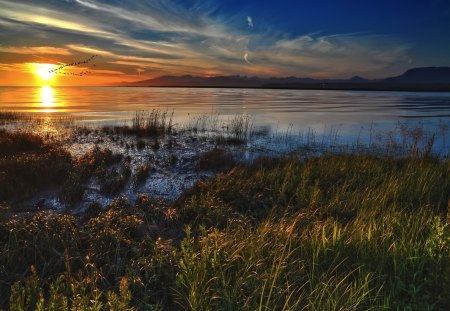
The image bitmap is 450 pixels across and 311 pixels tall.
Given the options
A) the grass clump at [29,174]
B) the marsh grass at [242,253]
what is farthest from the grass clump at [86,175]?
the grass clump at [29,174]

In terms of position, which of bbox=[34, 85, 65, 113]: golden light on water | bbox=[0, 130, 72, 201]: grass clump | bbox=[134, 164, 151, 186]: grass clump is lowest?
bbox=[134, 164, 151, 186]: grass clump

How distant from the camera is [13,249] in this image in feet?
17.9

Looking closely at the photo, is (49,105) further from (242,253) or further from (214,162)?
(242,253)

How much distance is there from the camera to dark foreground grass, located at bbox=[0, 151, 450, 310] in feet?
12.5

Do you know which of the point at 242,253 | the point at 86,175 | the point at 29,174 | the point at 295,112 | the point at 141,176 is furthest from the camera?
the point at 295,112

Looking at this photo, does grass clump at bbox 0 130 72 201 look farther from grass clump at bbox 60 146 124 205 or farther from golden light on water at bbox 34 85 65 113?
golden light on water at bbox 34 85 65 113

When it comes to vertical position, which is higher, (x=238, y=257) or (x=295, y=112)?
(x=295, y=112)

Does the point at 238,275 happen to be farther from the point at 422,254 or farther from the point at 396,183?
the point at 396,183

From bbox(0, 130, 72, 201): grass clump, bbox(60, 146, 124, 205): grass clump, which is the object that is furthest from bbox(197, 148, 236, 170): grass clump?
bbox(0, 130, 72, 201): grass clump

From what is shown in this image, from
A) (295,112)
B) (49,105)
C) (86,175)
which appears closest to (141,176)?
(86,175)

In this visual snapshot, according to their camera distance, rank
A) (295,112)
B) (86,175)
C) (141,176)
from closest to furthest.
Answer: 1. (86,175)
2. (141,176)
3. (295,112)

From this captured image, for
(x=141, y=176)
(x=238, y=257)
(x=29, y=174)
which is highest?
(x=238, y=257)

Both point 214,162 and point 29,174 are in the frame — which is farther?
point 214,162

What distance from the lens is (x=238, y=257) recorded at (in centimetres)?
469
